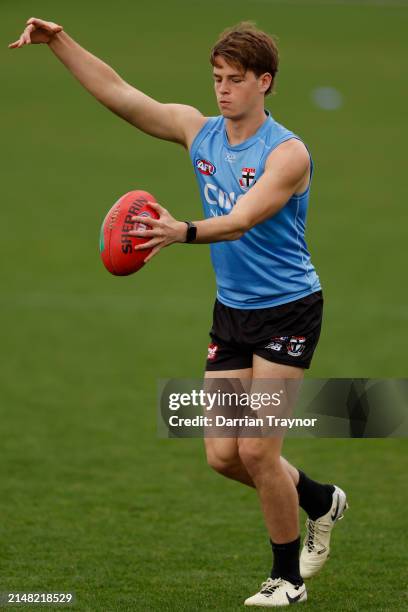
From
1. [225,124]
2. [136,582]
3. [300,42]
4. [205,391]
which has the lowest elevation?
[136,582]

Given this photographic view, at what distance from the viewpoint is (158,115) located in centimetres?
643

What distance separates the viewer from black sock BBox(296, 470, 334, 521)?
21.5 feet

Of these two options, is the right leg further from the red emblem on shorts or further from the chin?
the chin

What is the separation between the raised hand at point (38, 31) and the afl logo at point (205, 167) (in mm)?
1042

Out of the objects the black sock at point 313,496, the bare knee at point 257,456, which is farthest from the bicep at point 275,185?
the black sock at point 313,496

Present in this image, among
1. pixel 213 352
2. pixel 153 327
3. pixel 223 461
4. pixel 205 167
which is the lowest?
pixel 223 461

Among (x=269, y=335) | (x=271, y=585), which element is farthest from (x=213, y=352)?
(x=271, y=585)

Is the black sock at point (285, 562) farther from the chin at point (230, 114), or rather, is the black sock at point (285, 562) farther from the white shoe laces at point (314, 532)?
the chin at point (230, 114)

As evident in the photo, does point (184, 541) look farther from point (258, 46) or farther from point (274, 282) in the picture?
point (258, 46)

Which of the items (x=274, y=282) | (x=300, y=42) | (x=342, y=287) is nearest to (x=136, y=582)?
(x=274, y=282)

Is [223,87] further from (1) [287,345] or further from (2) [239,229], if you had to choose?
(1) [287,345]

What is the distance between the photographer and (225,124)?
6184 mm

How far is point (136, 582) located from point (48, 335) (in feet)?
24.1

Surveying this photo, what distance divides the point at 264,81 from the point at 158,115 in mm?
707
